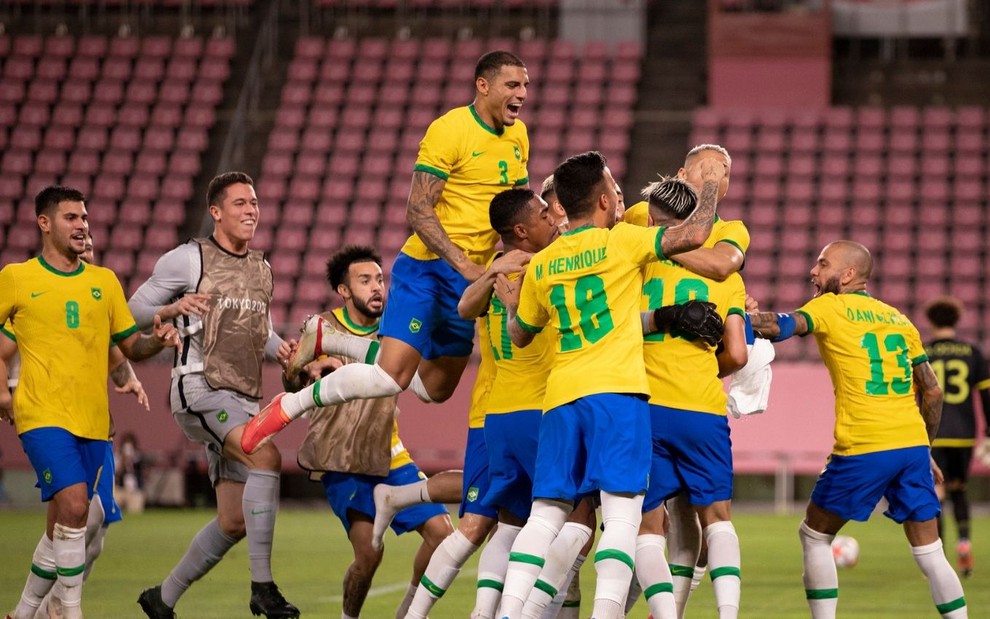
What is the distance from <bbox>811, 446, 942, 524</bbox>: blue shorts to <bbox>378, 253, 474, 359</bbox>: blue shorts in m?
1.95

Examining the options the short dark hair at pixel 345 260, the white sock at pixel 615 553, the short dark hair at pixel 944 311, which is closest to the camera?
the white sock at pixel 615 553

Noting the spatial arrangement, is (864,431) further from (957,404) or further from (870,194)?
(870,194)

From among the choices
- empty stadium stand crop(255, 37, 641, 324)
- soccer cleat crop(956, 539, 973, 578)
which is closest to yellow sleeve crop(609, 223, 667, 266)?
soccer cleat crop(956, 539, 973, 578)

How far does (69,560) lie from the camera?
23.7 ft

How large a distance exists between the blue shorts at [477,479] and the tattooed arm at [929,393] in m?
2.22

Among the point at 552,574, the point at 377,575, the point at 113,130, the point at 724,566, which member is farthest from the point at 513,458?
the point at 113,130

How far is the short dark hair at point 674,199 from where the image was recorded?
674cm

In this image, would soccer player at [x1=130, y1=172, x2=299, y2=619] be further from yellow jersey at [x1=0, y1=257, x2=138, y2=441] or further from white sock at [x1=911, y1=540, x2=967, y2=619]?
white sock at [x1=911, y1=540, x2=967, y2=619]

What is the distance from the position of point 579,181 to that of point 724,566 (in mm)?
1813

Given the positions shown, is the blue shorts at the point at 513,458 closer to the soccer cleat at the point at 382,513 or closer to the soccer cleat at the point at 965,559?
the soccer cleat at the point at 382,513

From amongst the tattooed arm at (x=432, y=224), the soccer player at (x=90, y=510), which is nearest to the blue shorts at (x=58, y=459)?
the soccer player at (x=90, y=510)

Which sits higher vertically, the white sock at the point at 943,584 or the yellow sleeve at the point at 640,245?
the yellow sleeve at the point at 640,245

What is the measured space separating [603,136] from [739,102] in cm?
240

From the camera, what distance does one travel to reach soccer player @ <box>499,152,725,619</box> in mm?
6020
